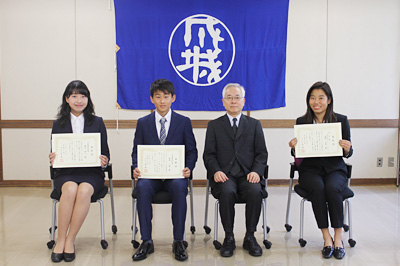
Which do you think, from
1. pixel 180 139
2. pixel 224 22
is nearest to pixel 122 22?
pixel 224 22

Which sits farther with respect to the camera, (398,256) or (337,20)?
(337,20)

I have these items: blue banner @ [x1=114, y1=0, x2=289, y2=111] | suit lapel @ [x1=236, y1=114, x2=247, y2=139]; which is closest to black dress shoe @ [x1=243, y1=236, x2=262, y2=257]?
suit lapel @ [x1=236, y1=114, x2=247, y2=139]

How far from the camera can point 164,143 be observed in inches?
123

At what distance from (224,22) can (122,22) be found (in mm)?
1335

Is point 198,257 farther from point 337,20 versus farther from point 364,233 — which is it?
point 337,20

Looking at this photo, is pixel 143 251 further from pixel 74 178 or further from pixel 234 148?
pixel 234 148

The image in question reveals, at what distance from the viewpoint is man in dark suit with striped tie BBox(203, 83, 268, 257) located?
2.88m

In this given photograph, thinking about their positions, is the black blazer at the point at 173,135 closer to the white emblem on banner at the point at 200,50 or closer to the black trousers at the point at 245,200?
the black trousers at the point at 245,200

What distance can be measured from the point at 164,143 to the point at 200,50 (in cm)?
214

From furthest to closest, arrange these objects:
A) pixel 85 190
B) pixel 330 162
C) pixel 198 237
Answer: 1. pixel 198 237
2. pixel 330 162
3. pixel 85 190

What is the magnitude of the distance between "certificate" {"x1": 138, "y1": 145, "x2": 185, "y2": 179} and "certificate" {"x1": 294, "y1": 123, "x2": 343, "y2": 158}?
0.96 m

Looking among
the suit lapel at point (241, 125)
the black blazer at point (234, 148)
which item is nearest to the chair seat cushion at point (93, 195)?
the black blazer at point (234, 148)

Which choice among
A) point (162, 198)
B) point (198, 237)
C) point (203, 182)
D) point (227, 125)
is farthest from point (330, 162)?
point (203, 182)

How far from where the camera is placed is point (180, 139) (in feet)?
10.3
